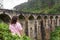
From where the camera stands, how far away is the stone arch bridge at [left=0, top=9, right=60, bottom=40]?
53.8 feet

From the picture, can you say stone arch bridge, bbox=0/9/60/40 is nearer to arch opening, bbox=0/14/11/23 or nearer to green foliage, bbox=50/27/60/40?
arch opening, bbox=0/14/11/23

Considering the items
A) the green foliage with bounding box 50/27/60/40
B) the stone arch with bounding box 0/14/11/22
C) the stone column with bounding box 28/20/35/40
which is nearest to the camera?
the stone arch with bounding box 0/14/11/22

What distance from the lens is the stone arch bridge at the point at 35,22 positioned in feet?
53.8

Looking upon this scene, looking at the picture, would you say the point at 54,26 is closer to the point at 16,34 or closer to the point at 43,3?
the point at 43,3

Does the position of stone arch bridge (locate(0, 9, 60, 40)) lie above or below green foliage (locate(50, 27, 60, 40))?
above

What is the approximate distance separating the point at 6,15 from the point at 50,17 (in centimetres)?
1391

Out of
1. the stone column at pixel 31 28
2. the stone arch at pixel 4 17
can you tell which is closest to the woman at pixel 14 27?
the stone arch at pixel 4 17

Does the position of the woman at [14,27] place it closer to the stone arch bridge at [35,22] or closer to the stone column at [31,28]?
the stone arch bridge at [35,22]

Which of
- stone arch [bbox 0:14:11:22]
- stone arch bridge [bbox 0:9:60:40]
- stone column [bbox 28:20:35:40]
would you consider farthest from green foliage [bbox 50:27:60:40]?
stone arch [bbox 0:14:11:22]

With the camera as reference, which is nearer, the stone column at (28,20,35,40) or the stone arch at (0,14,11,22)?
the stone arch at (0,14,11,22)

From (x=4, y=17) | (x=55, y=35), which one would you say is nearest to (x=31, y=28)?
(x=4, y=17)

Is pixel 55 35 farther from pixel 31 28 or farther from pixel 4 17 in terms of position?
pixel 4 17

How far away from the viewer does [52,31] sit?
97.4 feet

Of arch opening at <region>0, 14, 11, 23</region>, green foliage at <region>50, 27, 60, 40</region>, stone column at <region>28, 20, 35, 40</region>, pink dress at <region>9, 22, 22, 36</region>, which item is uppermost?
arch opening at <region>0, 14, 11, 23</region>
